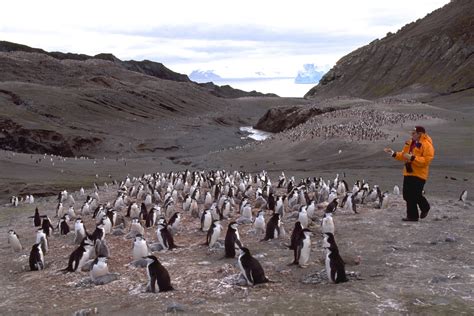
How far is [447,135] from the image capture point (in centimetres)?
2877

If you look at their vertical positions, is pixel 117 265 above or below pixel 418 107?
below

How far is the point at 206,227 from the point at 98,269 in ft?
12.7

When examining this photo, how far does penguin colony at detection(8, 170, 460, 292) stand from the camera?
8.00m

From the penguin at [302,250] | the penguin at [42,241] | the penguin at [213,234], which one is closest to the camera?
the penguin at [302,250]

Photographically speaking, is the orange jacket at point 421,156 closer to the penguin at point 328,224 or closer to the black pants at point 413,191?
the black pants at point 413,191

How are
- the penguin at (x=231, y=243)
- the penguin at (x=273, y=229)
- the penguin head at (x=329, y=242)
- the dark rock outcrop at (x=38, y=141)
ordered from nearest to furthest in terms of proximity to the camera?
the penguin head at (x=329, y=242) → the penguin at (x=231, y=243) → the penguin at (x=273, y=229) → the dark rock outcrop at (x=38, y=141)

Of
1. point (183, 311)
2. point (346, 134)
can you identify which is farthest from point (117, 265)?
point (346, 134)

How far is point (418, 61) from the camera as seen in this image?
7962cm

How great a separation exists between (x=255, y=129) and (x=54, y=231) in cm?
4719

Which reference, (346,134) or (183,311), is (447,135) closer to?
(346,134)

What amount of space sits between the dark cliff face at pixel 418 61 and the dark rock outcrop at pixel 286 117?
22684mm

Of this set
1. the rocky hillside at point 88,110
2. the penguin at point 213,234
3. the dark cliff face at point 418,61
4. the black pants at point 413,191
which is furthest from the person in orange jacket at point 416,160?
the dark cliff face at point 418,61

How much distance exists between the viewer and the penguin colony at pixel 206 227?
26.2ft

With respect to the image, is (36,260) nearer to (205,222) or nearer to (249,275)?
(205,222)
